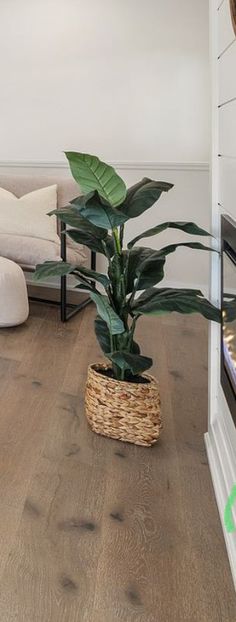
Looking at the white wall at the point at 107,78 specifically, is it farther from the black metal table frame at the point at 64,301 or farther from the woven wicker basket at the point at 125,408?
the woven wicker basket at the point at 125,408

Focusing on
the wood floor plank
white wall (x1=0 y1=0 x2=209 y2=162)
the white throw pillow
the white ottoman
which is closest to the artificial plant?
the wood floor plank

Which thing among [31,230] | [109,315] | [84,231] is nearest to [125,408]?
[109,315]

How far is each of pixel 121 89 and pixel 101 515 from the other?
3023 mm

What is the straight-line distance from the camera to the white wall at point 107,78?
306 cm

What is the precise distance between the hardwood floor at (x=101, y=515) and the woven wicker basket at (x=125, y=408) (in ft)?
0.19

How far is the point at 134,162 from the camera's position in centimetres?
327

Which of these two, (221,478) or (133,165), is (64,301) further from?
(221,478)

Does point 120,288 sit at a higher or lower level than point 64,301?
higher

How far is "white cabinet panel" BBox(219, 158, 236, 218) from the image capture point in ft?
3.78

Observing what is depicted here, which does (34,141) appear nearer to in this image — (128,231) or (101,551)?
(128,231)

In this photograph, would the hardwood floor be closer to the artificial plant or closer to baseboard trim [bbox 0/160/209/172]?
the artificial plant

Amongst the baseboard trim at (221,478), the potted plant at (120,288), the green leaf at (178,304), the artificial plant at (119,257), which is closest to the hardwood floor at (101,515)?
Result: the baseboard trim at (221,478)

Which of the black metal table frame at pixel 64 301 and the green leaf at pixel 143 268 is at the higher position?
the green leaf at pixel 143 268

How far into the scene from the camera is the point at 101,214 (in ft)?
Answer: 4.47
